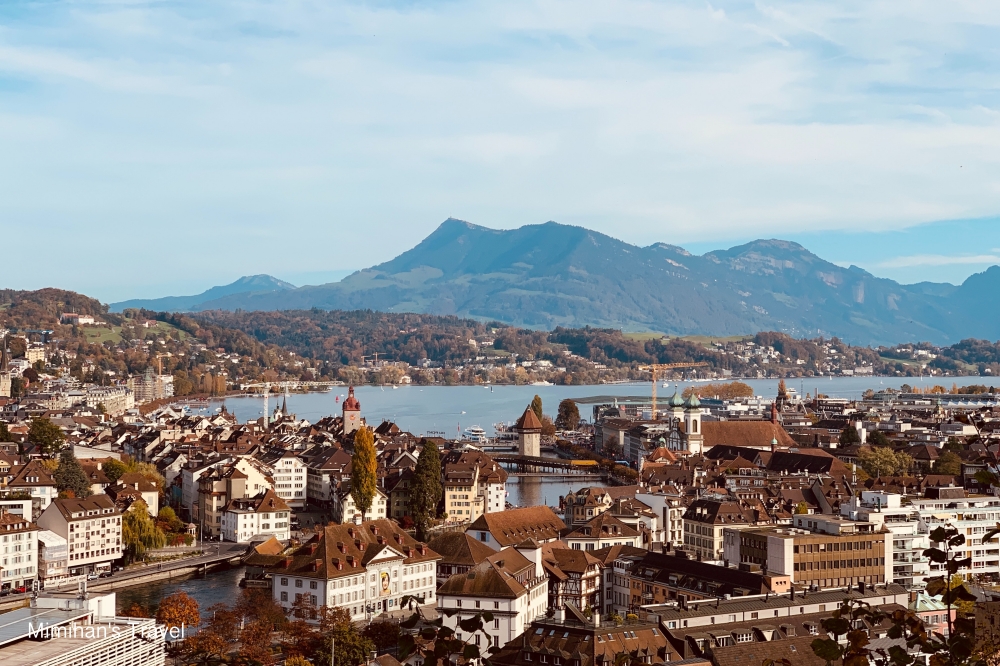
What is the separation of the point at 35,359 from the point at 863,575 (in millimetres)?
63588

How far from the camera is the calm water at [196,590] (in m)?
22.0

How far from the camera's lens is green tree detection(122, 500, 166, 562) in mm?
26734

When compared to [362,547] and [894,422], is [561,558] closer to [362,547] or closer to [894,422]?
[362,547]

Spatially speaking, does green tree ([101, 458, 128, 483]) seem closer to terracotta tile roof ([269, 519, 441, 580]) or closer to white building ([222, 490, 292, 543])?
white building ([222, 490, 292, 543])

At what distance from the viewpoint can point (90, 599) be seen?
46.5ft

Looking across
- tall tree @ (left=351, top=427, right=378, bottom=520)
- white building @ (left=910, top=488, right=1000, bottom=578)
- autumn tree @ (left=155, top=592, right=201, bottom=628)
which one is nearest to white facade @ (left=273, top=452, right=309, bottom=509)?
tall tree @ (left=351, top=427, right=378, bottom=520)

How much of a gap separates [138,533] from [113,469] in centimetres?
604

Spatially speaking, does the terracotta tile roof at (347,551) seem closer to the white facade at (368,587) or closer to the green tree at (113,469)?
the white facade at (368,587)

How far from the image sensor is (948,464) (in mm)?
37844

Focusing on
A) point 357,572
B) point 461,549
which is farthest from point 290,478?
point 357,572

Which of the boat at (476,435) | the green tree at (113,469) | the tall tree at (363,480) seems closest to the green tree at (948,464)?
the tall tree at (363,480)

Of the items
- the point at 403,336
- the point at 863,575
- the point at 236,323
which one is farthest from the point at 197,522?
the point at 236,323

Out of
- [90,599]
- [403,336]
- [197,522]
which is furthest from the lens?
[403,336]

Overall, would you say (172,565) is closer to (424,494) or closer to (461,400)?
(424,494)
